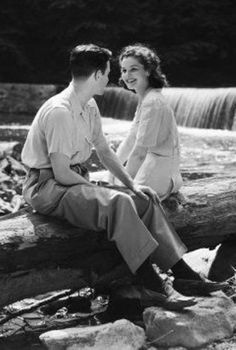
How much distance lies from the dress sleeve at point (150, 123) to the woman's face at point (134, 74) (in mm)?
187

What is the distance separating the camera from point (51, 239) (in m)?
3.26

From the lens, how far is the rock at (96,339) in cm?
289

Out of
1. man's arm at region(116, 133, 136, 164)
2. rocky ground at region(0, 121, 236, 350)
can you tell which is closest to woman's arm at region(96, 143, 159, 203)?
man's arm at region(116, 133, 136, 164)

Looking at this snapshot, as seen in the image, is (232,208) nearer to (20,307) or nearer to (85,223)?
(85,223)

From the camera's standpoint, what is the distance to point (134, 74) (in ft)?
12.7

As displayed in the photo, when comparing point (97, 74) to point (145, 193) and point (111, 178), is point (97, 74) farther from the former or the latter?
point (111, 178)

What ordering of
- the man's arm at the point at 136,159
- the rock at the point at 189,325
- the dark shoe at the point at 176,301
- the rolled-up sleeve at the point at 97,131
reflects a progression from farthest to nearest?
the man's arm at the point at 136,159, the rolled-up sleeve at the point at 97,131, the dark shoe at the point at 176,301, the rock at the point at 189,325

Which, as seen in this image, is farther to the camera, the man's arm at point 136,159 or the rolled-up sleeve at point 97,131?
the man's arm at point 136,159

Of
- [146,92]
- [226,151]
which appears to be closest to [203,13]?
[226,151]

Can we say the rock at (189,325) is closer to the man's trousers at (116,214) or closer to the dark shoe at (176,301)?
the dark shoe at (176,301)

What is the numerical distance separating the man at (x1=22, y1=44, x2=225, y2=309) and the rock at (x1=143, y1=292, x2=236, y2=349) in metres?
0.07

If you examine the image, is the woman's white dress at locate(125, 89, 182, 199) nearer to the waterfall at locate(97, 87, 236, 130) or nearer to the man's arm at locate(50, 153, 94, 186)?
the man's arm at locate(50, 153, 94, 186)

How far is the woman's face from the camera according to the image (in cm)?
382

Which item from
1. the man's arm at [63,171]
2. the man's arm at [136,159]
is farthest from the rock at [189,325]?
the man's arm at [136,159]
